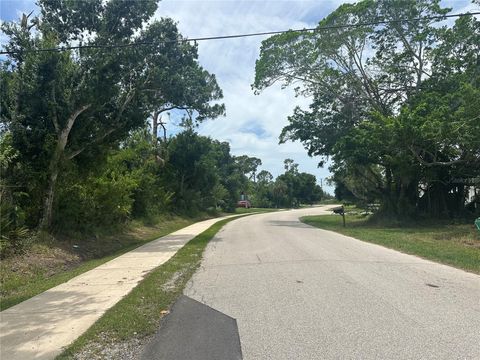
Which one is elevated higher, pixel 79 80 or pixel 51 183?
pixel 79 80

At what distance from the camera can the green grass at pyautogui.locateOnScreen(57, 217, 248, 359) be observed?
5704mm

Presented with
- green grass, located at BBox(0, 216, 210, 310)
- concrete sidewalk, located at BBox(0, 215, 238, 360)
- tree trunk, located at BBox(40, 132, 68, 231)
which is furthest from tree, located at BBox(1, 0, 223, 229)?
concrete sidewalk, located at BBox(0, 215, 238, 360)

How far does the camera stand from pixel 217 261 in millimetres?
12695

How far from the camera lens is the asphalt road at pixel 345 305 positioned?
17.0ft

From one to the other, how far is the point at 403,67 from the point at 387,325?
86.5 feet

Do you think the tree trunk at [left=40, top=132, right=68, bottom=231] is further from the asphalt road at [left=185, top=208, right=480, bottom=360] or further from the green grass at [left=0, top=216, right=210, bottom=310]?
the asphalt road at [left=185, top=208, right=480, bottom=360]

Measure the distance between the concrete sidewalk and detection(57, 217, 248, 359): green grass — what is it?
0.18 metres

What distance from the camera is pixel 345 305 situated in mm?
7094

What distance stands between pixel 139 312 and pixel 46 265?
6416 millimetres

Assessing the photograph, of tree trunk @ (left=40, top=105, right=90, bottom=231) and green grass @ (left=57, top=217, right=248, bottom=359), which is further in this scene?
tree trunk @ (left=40, top=105, right=90, bottom=231)

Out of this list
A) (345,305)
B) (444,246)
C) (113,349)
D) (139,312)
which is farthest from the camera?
(444,246)

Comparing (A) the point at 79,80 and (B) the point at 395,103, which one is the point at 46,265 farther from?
(B) the point at 395,103

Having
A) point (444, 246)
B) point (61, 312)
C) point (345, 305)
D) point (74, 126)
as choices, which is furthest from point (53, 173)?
point (444, 246)

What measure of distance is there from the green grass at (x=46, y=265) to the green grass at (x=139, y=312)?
6.95ft
